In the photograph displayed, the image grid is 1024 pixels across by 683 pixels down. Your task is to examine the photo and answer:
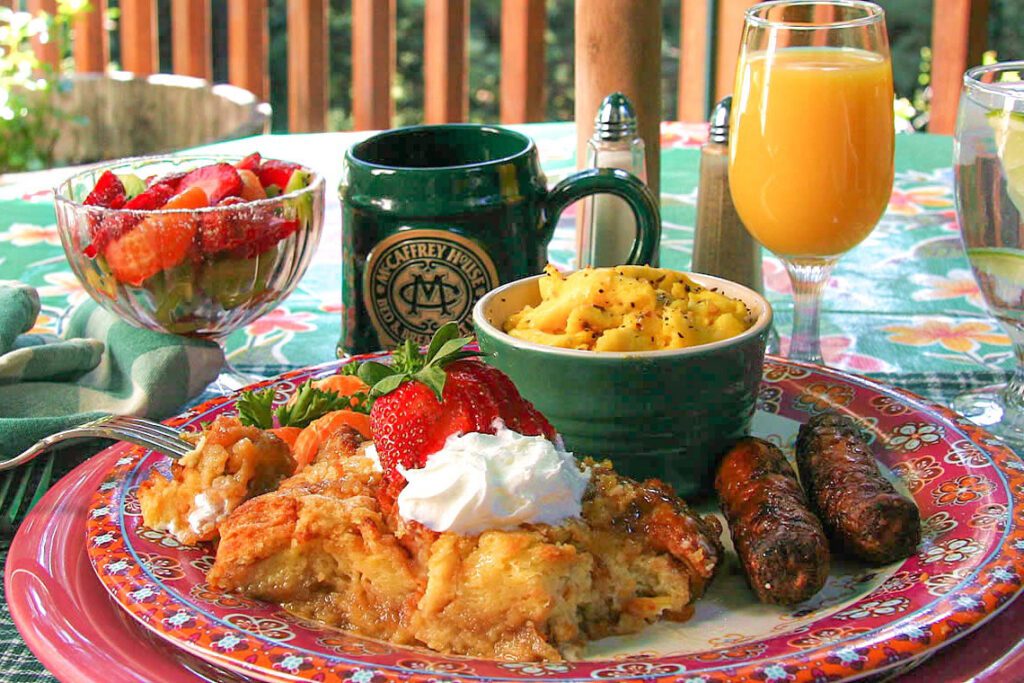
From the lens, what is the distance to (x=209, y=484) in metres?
1.18

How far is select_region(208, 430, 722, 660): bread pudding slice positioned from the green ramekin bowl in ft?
0.58

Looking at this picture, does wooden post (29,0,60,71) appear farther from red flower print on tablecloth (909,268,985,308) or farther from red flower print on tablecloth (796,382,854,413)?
red flower print on tablecloth (796,382,854,413)

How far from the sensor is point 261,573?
109cm

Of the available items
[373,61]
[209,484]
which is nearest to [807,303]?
[209,484]

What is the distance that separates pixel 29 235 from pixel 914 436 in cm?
180

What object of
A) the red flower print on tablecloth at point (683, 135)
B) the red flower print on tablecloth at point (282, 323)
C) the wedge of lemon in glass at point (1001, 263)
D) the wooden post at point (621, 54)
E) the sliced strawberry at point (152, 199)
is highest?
the wooden post at point (621, 54)

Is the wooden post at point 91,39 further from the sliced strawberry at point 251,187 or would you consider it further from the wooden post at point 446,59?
the sliced strawberry at point 251,187

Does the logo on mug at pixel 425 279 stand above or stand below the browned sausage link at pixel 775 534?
above

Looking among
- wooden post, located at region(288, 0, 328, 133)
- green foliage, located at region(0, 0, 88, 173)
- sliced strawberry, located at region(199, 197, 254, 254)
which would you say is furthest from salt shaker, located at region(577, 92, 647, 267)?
wooden post, located at region(288, 0, 328, 133)

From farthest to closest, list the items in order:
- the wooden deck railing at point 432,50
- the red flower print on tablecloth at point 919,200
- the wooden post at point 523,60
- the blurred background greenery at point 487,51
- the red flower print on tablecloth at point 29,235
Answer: the blurred background greenery at point 487,51 → the wooden post at point 523,60 → the wooden deck railing at point 432,50 → the red flower print on tablecloth at point 919,200 → the red flower print on tablecloth at point 29,235

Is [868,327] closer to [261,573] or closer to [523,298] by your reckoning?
[523,298]

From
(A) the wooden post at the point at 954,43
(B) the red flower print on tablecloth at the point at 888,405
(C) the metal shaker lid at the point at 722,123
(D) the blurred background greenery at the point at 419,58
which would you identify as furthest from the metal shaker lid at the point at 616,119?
(D) the blurred background greenery at the point at 419,58

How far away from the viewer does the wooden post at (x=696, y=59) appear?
146 inches

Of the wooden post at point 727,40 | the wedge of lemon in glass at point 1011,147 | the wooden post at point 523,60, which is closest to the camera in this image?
the wedge of lemon in glass at point 1011,147
